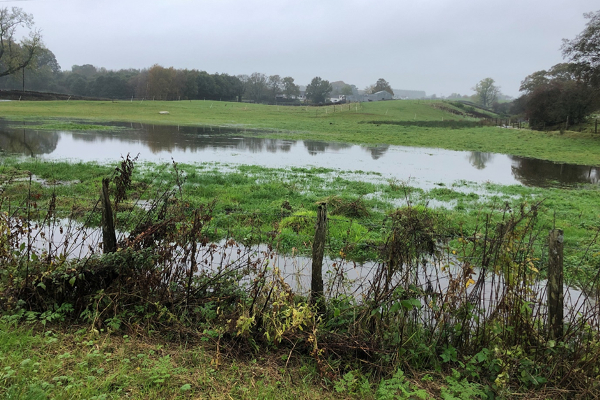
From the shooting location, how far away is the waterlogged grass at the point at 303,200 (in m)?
9.35

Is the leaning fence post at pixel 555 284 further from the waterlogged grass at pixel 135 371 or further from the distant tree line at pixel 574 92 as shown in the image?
the distant tree line at pixel 574 92

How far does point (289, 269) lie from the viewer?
765 cm

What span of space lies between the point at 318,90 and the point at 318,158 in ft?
402

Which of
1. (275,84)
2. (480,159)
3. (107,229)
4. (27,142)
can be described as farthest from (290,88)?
(107,229)

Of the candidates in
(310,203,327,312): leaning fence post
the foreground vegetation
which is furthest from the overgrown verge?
(310,203,327,312): leaning fence post

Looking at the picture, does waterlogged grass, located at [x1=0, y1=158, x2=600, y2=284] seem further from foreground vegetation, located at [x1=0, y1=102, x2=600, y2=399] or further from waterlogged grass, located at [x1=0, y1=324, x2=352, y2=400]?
waterlogged grass, located at [x1=0, y1=324, x2=352, y2=400]

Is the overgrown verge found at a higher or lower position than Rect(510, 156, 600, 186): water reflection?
lower

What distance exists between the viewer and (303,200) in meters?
13.5

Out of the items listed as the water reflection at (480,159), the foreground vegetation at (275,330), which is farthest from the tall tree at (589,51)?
the foreground vegetation at (275,330)

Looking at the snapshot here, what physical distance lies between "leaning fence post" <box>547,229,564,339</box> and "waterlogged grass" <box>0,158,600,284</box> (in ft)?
11.5

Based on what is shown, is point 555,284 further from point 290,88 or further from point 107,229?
point 290,88

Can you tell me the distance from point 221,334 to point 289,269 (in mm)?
3148

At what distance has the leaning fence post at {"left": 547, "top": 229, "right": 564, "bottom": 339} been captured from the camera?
14.6ft

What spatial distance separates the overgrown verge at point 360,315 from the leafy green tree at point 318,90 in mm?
142047
